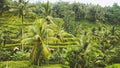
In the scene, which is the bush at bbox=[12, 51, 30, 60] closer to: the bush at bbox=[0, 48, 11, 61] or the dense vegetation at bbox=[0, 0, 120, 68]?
the dense vegetation at bbox=[0, 0, 120, 68]

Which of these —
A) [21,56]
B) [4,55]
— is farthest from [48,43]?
[4,55]

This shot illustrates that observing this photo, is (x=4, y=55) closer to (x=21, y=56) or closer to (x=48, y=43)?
(x=21, y=56)

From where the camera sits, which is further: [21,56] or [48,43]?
[48,43]

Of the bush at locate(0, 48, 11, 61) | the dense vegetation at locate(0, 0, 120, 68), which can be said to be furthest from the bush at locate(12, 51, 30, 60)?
the bush at locate(0, 48, 11, 61)

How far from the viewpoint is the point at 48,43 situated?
5238 cm

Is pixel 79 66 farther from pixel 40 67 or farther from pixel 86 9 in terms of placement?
pixel 86 9

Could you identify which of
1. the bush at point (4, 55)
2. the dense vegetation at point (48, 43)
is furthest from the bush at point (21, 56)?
the bush at point (4, 55)

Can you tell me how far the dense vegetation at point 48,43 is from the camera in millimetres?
35875

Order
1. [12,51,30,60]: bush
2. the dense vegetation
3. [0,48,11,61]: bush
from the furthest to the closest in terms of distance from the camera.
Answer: [0,48,11,61]: bush, [12,51,30,60]: bush, the dense vegetation

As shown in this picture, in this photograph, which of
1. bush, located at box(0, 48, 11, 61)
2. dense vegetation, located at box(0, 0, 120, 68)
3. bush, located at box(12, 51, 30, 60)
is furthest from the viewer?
bush, located at box(0, 48, 11, 61)

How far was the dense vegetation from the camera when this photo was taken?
35.9 m

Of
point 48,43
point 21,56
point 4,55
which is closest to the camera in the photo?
point 21,56

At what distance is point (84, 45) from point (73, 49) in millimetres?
1593

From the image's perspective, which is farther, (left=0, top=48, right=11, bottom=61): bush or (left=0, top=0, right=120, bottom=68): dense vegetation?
(left=0, top=48, right=11, bottom=61): bush
